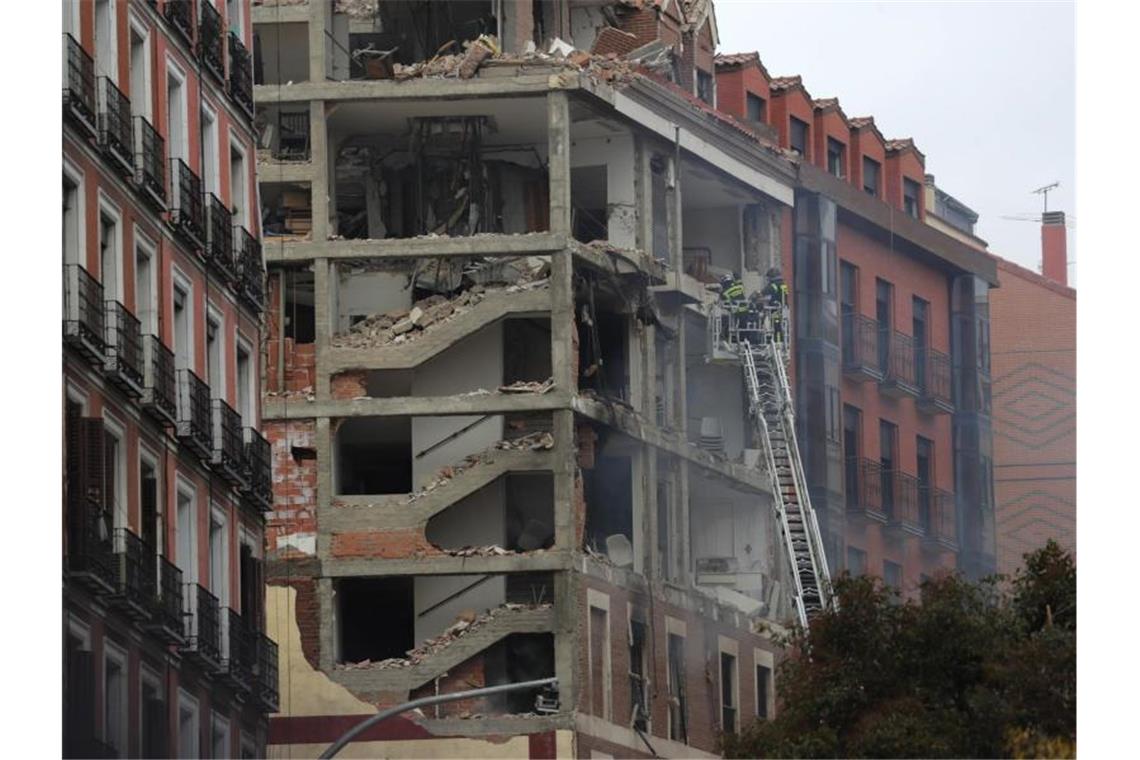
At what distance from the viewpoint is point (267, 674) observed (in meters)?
63.7

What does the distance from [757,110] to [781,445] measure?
7.14 m

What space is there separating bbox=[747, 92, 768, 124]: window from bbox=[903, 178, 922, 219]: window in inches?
119

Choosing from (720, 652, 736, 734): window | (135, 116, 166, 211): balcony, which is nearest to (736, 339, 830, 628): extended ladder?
(720, 652, 736, 734): window

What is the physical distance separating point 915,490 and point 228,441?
564 inches

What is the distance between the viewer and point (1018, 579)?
2184 inches

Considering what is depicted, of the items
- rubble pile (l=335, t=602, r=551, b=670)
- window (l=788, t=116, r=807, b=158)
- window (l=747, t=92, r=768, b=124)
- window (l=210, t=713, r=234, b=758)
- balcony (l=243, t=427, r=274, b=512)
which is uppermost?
window (l=747, t=92, r=768, b=124)

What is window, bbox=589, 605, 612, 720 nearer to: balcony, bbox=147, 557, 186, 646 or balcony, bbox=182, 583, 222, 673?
balcony, bbox=182, 583, 222, 673

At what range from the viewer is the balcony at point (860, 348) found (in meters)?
71.6

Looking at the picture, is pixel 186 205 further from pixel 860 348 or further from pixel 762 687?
pixel 860 348

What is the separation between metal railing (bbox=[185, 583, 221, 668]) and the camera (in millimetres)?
58906

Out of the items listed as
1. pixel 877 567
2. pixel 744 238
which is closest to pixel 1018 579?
pixel 877 567

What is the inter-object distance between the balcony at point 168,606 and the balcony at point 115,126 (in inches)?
220

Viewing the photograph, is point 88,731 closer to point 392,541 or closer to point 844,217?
point 392,541

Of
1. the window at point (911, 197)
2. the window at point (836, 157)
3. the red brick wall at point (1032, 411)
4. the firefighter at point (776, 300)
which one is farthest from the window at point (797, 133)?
the red brick wall at point (1032, 411)
